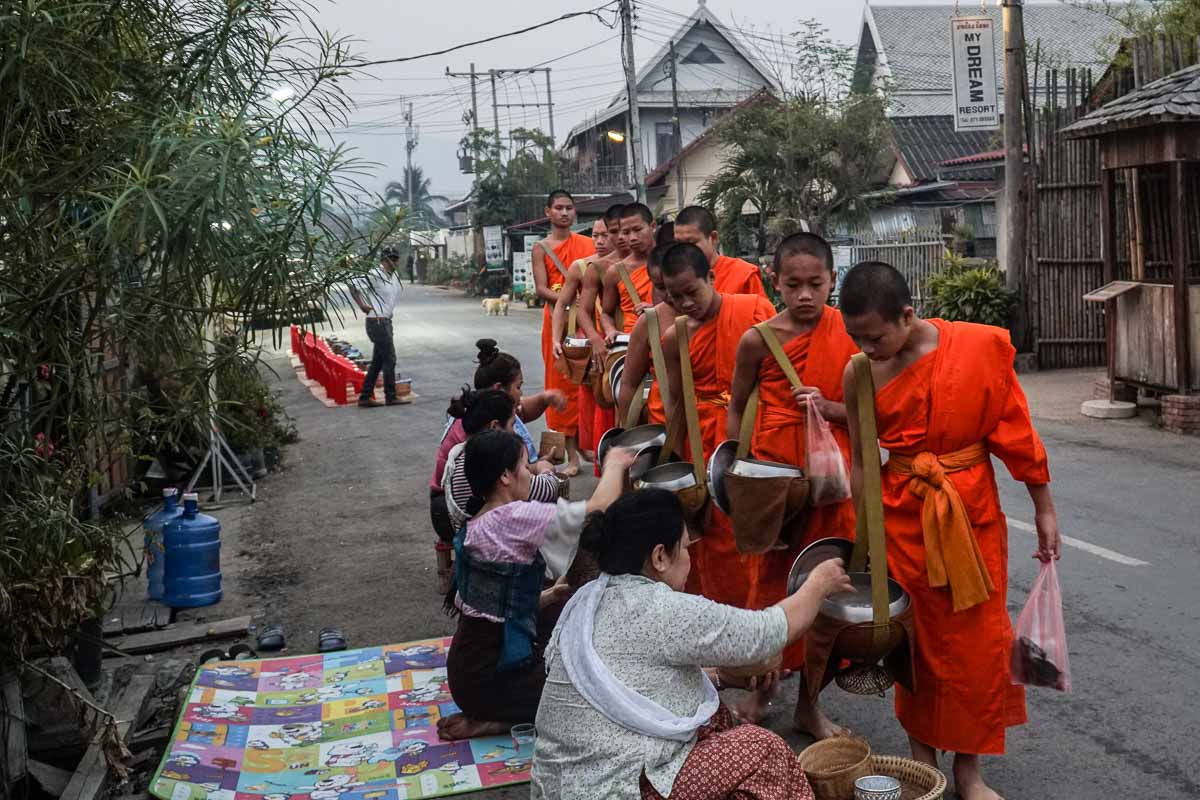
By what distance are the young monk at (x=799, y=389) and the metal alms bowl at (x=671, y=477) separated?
0.28 meters

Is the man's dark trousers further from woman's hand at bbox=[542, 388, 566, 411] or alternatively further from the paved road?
woman's hand at bbox=[542, 388, 566, 411]

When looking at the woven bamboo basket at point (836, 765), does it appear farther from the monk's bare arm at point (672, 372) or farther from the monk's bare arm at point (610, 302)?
the monk's bare arm at point (610, 302)

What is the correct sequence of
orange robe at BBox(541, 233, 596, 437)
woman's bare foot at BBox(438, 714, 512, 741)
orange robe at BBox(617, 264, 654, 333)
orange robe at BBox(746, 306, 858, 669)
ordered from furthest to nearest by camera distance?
orange robe at BBox(541, 233, 596, 437) → orange robe at BBox(617, 264, 654, 333) → woman's bare foot at BBox(438, 714, 512, 741) → orange robe at BBox(746, 306, 858, 669)

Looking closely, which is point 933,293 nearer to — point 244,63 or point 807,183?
point 807,183

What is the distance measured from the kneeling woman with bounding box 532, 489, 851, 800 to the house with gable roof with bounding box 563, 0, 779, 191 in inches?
1703

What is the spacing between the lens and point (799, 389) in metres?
4.71

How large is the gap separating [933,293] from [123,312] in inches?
543

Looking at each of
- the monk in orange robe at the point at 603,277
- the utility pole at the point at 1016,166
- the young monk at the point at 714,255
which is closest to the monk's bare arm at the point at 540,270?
the monk in orange robe at the point at 603,277

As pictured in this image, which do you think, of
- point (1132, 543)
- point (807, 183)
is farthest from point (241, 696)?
point (807, 183)

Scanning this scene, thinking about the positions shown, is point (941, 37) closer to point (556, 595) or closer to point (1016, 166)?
point (1016, 166)

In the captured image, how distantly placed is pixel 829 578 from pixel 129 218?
2166 mm

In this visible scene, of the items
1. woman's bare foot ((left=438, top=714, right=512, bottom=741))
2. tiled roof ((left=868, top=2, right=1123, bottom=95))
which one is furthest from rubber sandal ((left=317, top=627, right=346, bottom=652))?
tiled roof ((left=868, top=2, right=1123, bottom=95))

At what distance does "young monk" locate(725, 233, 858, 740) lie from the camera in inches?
185

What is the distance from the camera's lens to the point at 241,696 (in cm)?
550
